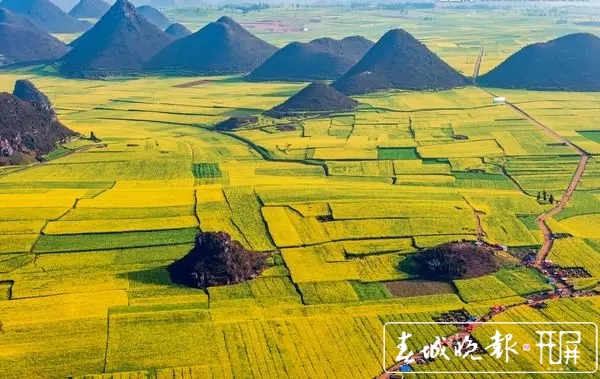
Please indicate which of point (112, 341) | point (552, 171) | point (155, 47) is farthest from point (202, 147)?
point (155, 47)

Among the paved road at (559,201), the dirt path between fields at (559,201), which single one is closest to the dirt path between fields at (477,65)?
the dirt path between fields at (559,201)

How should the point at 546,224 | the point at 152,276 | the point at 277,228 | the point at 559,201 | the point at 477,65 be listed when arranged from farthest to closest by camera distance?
the point at 477,65, the point at 559,201, the point at 546,224, the point at 277,228, the point at 152,276

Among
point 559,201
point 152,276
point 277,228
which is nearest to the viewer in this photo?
point 152,276

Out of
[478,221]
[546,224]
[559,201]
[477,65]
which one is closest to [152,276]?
[478,221]

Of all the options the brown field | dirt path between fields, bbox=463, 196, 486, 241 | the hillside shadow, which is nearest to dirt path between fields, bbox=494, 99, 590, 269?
dirt path between fields, bbox=463, 196, 486, 241

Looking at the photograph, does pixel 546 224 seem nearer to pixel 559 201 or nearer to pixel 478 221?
pixel 478 221

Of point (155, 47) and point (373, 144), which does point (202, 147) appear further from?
point (155, 47)
